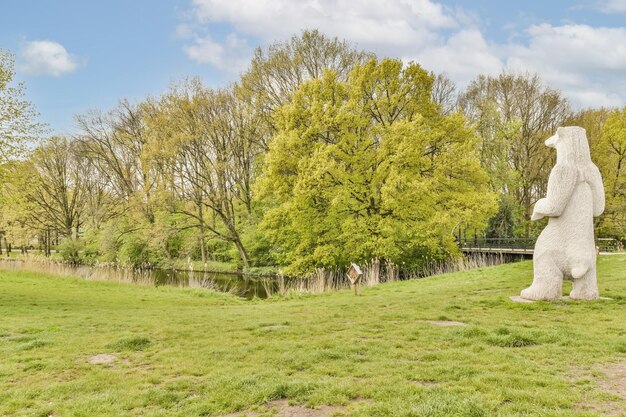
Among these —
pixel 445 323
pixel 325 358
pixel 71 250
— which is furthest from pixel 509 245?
pixel 71 250

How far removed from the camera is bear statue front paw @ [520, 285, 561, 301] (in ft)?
33.4

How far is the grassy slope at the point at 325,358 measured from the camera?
15.3 feet

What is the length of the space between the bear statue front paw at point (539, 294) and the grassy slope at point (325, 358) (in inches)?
16.7

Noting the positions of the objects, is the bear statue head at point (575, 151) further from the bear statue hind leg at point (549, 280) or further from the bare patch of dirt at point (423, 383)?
the bare patch of dirt at point (423, 383)

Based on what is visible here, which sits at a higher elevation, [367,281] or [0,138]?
[0,138]

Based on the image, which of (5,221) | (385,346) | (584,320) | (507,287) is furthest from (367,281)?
(5,221)

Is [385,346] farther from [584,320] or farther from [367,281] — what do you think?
[367,281]

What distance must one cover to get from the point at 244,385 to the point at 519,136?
35.3 metres

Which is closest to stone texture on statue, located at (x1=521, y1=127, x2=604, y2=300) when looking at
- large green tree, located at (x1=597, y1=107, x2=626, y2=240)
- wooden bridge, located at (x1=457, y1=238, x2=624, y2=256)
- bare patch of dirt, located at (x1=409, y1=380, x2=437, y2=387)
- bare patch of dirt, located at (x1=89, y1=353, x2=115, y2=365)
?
bare patch of dirt, located at (x1=409, y1=380, x2=437, y2=387)

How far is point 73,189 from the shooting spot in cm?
4209

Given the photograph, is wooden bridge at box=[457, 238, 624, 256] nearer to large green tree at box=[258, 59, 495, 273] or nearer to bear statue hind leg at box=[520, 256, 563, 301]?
large green tree at box=[258, 59, 495, 273]

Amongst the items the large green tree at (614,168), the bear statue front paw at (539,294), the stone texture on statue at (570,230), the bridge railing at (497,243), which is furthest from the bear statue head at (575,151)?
the large green tree at (614,168)

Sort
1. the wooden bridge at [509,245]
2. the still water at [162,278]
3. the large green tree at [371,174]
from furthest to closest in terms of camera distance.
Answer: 1. the wooden bridge at [509,245]
2. the still water at [162,278]
3. the large green tree at [371,174]

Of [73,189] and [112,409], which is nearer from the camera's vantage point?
[112,409]
